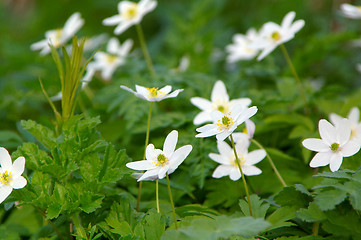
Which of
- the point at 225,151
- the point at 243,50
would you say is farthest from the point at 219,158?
the point at 243,50

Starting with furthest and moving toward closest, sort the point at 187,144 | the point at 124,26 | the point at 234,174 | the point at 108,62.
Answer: the point at 108,62, the point at 124,26, the point at 187,144, the point at 234,174

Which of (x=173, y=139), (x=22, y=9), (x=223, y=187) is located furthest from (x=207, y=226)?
(x=22, y=9)

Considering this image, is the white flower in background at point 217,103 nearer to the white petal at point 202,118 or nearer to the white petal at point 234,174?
the white petal at point 202,118

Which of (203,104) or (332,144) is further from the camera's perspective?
(203,104)

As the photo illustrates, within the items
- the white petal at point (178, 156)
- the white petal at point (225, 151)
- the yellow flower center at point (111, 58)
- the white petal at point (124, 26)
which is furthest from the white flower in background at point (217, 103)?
the yellow flower center at point (111, 58)

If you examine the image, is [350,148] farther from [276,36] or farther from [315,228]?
[276,36]

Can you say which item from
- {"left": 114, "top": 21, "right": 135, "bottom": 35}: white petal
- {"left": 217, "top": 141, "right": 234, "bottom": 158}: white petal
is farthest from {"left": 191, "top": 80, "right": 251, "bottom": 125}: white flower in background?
{"left": 114, "top": 21, "right": 135, "bottom": 35}: white petal

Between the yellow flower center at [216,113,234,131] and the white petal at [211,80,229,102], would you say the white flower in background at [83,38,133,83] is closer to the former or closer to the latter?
the white petal at [211,80,229,102]

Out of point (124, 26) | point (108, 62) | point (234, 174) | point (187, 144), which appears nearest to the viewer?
point (234, 174)
